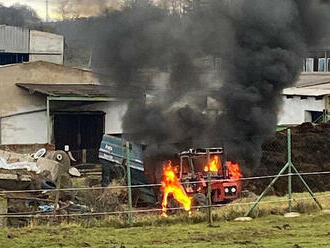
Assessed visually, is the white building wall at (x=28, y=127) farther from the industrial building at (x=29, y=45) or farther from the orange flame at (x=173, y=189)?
the industrial building at (x=29, y=45)

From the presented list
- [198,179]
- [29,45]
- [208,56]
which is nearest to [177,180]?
[198,179]

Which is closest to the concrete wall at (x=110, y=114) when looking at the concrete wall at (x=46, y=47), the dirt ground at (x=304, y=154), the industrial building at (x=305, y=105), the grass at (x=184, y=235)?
the dirt ground at (x=304, y=154)

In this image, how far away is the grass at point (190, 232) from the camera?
9.45 metres

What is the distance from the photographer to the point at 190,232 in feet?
34.3

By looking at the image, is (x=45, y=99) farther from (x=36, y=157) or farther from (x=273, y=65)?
(x=273, y=65)

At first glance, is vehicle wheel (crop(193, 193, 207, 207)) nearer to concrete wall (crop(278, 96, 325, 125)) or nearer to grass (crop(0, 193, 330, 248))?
grass (crop(0, 193, 330, 248))

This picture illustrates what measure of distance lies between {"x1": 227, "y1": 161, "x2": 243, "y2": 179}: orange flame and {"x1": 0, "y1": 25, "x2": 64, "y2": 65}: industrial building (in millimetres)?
26626

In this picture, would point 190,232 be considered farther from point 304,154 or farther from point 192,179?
point 304,154

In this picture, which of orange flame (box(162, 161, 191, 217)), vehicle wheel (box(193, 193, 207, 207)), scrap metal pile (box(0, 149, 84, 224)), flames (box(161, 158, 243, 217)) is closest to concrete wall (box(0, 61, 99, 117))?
scrap metal pile (box(0, 149, 84, 224))

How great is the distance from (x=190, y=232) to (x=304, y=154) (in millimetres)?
12687

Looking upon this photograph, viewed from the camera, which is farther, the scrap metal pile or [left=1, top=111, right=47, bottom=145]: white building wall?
[left=1, top=111, right=47, bottom=145]: white building wall

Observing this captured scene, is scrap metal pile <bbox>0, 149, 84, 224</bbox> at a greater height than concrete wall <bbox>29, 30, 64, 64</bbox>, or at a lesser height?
lesser

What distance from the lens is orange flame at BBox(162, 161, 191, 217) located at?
1428 cm

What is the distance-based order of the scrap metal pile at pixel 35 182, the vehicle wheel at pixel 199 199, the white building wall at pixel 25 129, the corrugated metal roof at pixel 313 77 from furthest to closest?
the corrugated metal roof at pixel 313 77 → the white building wall at pixel 25 129 → the vehicle wheel at pixel 199 199 → the scrap metal pile at pixel 35 182
